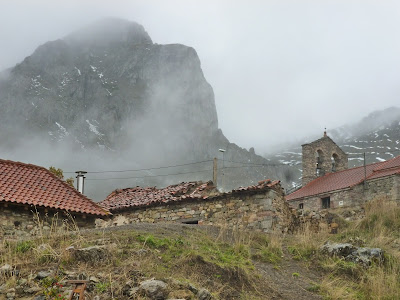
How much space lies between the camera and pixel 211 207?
1822 cm

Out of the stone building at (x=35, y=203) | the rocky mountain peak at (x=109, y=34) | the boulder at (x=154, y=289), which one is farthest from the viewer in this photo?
the rocky mountain peak at (x=109, y=34)

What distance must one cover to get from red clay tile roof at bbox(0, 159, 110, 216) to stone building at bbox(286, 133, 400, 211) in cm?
1805

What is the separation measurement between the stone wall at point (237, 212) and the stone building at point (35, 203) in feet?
9.69

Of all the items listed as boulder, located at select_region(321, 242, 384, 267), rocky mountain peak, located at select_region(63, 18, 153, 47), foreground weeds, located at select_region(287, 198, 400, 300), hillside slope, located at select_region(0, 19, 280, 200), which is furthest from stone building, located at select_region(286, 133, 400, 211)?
rocky mountain peak, located at select_region(63, 18, 153, 47)

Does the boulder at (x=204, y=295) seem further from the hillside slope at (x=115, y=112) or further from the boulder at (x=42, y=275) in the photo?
the hillside slope at (x=115, y=112)

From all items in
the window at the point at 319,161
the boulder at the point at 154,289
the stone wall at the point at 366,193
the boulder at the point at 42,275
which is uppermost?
the window at the point at 319,161

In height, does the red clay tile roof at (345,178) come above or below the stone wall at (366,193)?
above

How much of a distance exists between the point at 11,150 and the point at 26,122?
40.2 feet

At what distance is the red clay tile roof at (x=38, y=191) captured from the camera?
15.5m

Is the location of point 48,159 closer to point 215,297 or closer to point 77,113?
point 77,113

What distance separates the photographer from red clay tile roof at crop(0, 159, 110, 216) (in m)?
15.5

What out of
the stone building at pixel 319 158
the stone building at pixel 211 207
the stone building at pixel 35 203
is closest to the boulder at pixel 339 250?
the stone building at pixel 211 207

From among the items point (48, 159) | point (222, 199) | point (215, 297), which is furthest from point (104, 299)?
point (48, 159)

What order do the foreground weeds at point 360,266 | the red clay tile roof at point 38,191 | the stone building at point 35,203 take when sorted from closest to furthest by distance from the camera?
the foreground weeds at point 360,266 → the stone building at point 35,203 → the red clay tile roof at point 38,191
